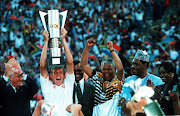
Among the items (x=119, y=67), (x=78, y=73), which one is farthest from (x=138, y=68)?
(x=78, y=73)

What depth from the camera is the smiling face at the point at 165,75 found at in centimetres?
618

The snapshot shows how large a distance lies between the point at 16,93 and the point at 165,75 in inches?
90.1

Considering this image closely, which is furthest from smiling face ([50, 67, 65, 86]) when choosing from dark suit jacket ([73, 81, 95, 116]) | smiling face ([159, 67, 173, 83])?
smiling face ([159, 67, 173, 83])

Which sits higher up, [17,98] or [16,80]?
[16,80]

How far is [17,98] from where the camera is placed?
6.30 metres

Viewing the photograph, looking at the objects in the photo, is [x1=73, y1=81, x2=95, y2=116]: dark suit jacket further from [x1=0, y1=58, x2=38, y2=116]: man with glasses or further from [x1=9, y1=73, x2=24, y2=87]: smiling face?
[x1=9, y1=73, x2=24, y2=87]: smiling face

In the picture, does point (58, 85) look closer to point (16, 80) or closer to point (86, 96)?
point (86, 96)

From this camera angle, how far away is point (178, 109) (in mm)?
4879

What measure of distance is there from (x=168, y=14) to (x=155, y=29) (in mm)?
2623

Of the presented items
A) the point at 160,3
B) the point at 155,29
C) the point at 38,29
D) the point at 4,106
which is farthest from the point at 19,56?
the point at 4,106

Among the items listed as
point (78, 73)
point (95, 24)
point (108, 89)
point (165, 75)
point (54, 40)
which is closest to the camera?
point (54, 40)

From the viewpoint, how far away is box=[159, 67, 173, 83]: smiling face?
6.18 metres

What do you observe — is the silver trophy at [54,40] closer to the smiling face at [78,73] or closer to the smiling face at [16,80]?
the smiling face at [16,80]

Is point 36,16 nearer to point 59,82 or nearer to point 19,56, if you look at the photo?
point 19,56
